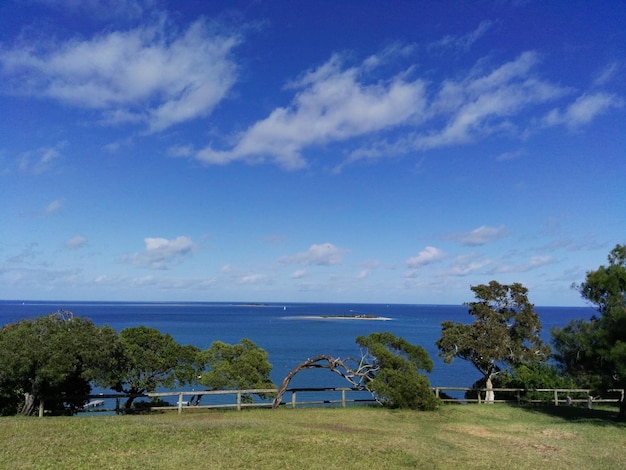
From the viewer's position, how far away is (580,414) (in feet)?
70.7

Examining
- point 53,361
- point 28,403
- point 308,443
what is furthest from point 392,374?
point 28,403

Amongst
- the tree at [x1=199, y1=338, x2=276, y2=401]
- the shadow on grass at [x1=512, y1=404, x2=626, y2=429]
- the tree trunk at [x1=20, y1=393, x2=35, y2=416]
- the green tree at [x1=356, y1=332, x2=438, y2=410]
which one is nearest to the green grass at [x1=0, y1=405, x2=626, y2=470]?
the shadow on grass at [x1=512, y1=404, x2=626, y2=429]

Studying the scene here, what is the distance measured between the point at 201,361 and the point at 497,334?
724 inches

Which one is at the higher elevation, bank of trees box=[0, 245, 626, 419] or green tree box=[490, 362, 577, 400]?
bank of trees box=[0, 245, 626, 419]

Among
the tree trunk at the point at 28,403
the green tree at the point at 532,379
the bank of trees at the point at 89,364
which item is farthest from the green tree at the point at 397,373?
the tree trunk at the point at 28,403

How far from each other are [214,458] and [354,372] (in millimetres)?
12757

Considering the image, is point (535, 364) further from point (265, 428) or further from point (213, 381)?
point (265, 428)

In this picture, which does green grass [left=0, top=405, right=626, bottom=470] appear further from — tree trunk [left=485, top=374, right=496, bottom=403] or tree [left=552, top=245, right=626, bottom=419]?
tree trunk [left=485, top=374, right=496, bottom=403]

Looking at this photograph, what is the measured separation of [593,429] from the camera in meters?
17.3

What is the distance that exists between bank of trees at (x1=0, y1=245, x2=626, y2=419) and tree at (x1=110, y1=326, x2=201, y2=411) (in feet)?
0.15

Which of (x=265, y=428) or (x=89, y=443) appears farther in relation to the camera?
(x=265, y=428)

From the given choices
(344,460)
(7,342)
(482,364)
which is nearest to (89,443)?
(344,460)

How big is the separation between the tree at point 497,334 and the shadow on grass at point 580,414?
5.30 metres

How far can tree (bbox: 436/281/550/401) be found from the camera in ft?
97.5
